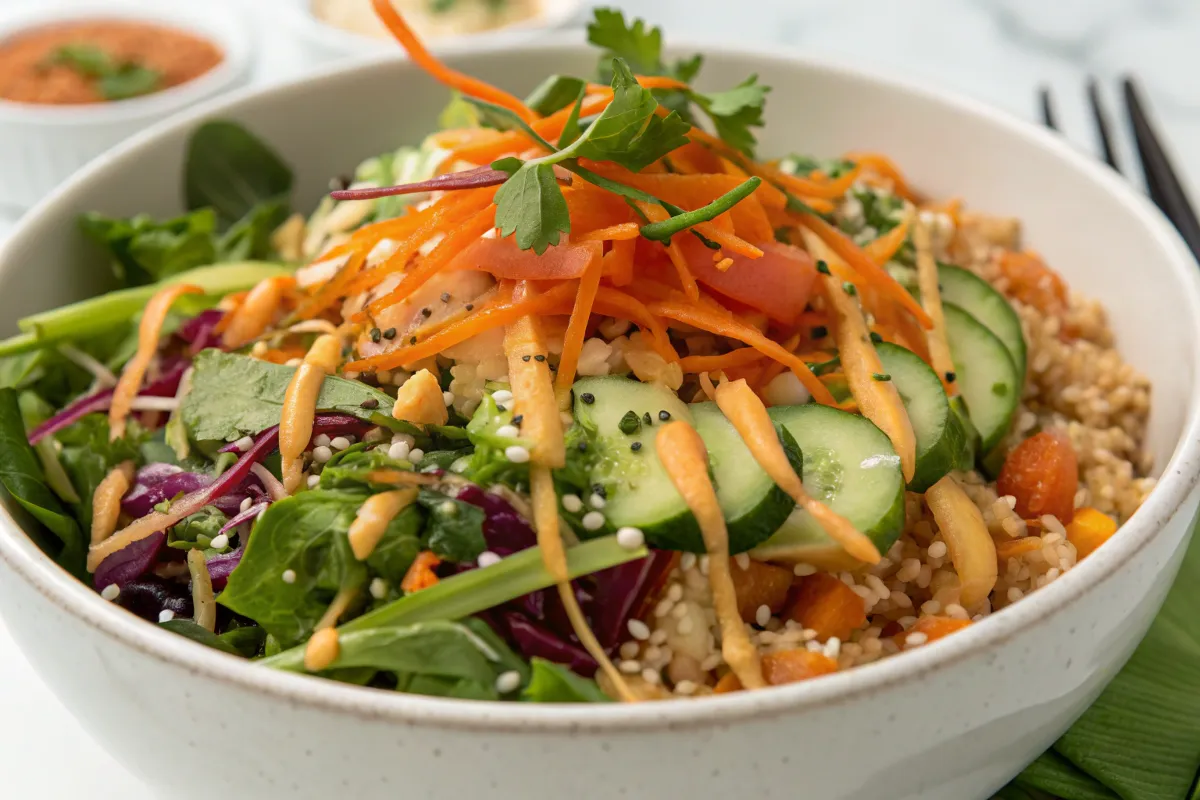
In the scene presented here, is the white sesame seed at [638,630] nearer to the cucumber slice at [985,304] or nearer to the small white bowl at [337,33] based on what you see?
the cucumber slice at [985,304]

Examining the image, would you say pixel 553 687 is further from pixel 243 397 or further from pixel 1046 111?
pixel 1046 111

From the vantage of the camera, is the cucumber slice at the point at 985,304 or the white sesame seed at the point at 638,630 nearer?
the white sesame seed at the point at 638,630

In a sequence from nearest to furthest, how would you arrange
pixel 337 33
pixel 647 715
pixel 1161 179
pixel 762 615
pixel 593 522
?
pixel 647 715, pixel 593 522, pixel 762 615, pixel 1161 179, pixel 337 33

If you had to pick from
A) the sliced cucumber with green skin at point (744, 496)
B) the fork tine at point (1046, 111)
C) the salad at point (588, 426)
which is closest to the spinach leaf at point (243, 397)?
the salad at point (588, 426)

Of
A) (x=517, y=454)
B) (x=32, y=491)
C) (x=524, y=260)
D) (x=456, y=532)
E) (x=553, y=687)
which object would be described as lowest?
(x=32, y=491)

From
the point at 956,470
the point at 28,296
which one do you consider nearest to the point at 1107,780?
the point at 956,470

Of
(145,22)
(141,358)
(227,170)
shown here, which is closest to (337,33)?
(145,22)

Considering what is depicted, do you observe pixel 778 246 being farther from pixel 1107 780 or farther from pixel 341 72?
pixel 341 72
